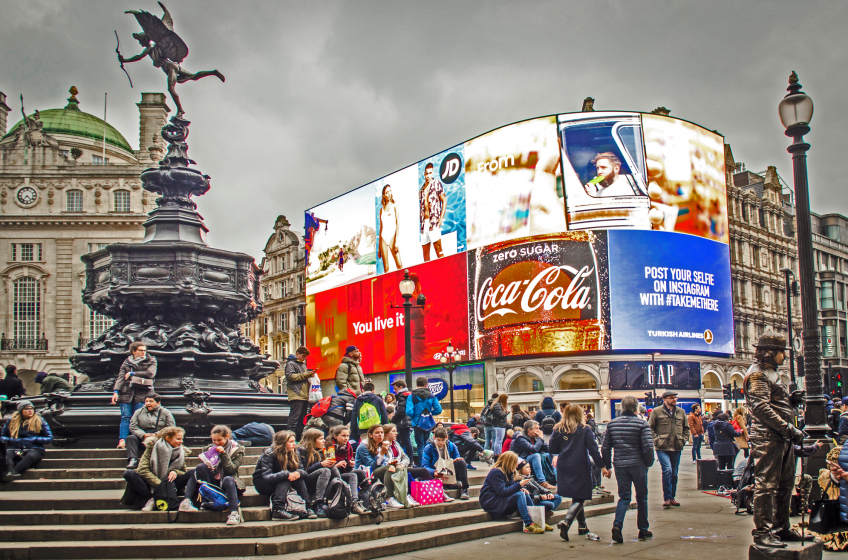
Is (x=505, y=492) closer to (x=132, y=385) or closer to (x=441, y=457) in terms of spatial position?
(x=441, y=457)

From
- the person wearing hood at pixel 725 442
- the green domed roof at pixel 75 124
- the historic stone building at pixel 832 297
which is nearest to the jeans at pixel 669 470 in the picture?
the person wearing hood at pixel 725 442

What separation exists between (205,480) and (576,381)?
38699 mm

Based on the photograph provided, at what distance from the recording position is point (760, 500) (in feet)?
21.6

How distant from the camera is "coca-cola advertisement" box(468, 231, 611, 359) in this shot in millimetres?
43250

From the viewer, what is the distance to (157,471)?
852 centimetres

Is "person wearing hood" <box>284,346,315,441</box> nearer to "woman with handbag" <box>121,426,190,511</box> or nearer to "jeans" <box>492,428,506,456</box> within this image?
"woman with handbag" <box>121,426,190,511</box>

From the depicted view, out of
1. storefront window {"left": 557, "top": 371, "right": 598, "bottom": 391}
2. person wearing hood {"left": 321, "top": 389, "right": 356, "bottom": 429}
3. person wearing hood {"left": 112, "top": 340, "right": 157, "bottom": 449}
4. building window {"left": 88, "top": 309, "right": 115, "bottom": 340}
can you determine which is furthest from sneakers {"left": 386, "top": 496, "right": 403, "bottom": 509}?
building window {"left": 88, "top": 309, "right": 115, "bottom": 340}

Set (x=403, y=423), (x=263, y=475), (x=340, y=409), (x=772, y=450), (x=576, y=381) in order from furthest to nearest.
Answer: (x=576, y=381)
(x=403, y=423)
(x=340, y=409)
(x=263, y=475)
(x=772, y=450)

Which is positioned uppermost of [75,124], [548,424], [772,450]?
[75,124]

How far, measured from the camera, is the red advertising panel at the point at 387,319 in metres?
49.0

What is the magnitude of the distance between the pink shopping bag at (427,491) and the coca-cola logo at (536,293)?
34.0m

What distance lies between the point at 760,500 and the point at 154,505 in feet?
20.7

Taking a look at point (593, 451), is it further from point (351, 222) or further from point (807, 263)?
point (351, 222)

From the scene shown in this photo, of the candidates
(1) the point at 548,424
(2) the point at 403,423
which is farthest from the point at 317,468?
(1) the point at 548,424
